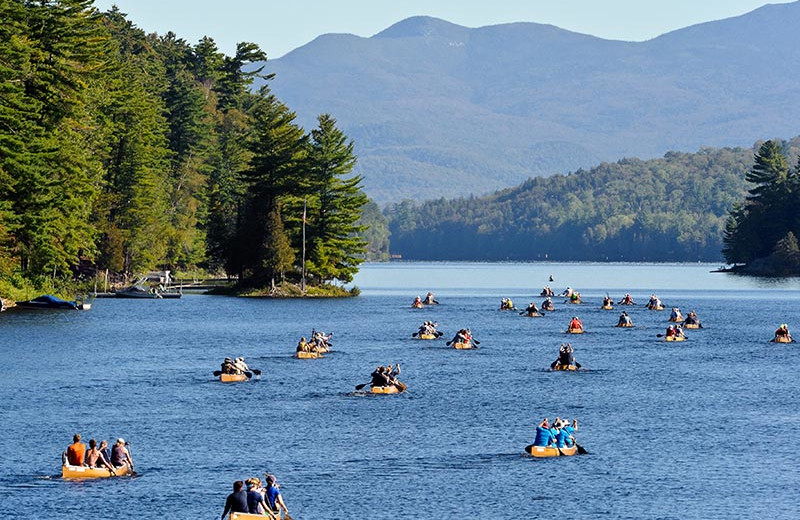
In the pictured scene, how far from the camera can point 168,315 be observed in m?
138

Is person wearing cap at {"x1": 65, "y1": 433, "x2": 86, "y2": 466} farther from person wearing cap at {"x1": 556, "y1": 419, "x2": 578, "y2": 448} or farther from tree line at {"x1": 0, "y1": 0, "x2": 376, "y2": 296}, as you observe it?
tree line at {"x1": 0, "y1": 0, "x2": 376, "y2": 296}

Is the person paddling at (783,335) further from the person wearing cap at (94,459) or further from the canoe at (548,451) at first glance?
the person wearing cap at (94,459)

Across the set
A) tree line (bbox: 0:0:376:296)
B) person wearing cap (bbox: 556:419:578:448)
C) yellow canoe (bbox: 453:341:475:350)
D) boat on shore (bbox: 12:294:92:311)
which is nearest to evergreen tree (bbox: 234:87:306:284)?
tree line (bbox: 0:0:376:296)

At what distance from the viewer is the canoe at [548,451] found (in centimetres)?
5612

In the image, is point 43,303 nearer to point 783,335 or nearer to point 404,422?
point 783,335

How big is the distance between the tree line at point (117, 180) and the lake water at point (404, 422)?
13273 mm

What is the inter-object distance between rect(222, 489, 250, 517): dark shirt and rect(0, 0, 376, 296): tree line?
77232 millimetres

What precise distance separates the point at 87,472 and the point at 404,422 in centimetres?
1902

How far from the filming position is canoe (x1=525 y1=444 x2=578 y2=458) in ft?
184

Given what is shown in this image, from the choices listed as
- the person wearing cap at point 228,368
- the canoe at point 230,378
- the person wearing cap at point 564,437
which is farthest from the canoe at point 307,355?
the person wearing cap at point 564,437

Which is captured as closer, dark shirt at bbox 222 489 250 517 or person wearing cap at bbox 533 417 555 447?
dark shirt at bbox 222 489 250 517

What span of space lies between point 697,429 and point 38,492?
32.0 metres

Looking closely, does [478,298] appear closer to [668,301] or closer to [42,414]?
[668,301]

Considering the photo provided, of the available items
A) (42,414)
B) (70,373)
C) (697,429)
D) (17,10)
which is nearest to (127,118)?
(17,10)
